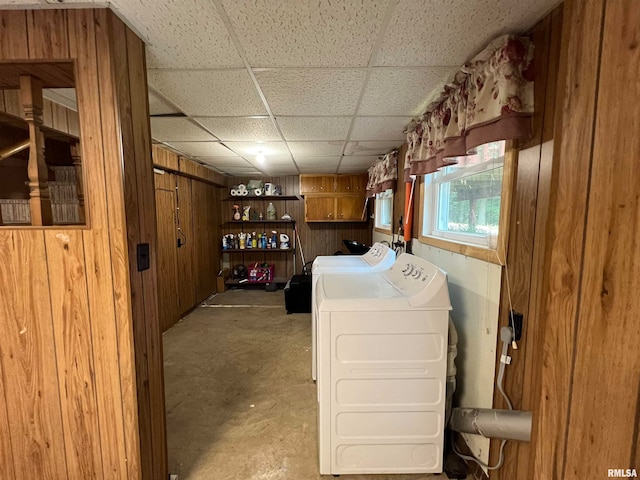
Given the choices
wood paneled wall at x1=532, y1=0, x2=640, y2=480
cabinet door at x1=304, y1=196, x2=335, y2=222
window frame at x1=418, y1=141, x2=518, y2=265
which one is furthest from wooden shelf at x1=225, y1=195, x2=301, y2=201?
wood paneled wall at x1=532, y1=0, x2=640, y2=480

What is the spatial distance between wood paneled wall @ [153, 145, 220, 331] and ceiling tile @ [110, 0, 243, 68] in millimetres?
2038

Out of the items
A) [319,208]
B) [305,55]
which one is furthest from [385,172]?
[305,55]

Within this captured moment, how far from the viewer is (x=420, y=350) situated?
4.52 feet

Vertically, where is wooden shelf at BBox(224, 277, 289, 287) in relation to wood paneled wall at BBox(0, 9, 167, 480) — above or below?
below

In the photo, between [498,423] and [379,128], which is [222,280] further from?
[498,423]

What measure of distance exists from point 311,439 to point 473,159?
1.99 meters

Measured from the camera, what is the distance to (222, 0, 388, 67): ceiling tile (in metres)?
0.94

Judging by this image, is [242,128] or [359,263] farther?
[359,263]

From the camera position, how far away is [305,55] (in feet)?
4.02

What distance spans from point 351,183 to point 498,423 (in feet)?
13.0

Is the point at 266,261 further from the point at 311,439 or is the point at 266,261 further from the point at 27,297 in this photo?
the point at 27,297

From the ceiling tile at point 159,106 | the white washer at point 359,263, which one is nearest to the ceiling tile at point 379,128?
the white washer at point 359,263

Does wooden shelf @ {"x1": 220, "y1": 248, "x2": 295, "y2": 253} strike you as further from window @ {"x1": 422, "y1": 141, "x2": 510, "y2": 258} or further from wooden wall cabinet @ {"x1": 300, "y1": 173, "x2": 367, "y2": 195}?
window @ {"x1": 422, "y1": 141, "x2": 510, "y2": 258}

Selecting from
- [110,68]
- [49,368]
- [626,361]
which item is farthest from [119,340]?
Answer: [626,361]
